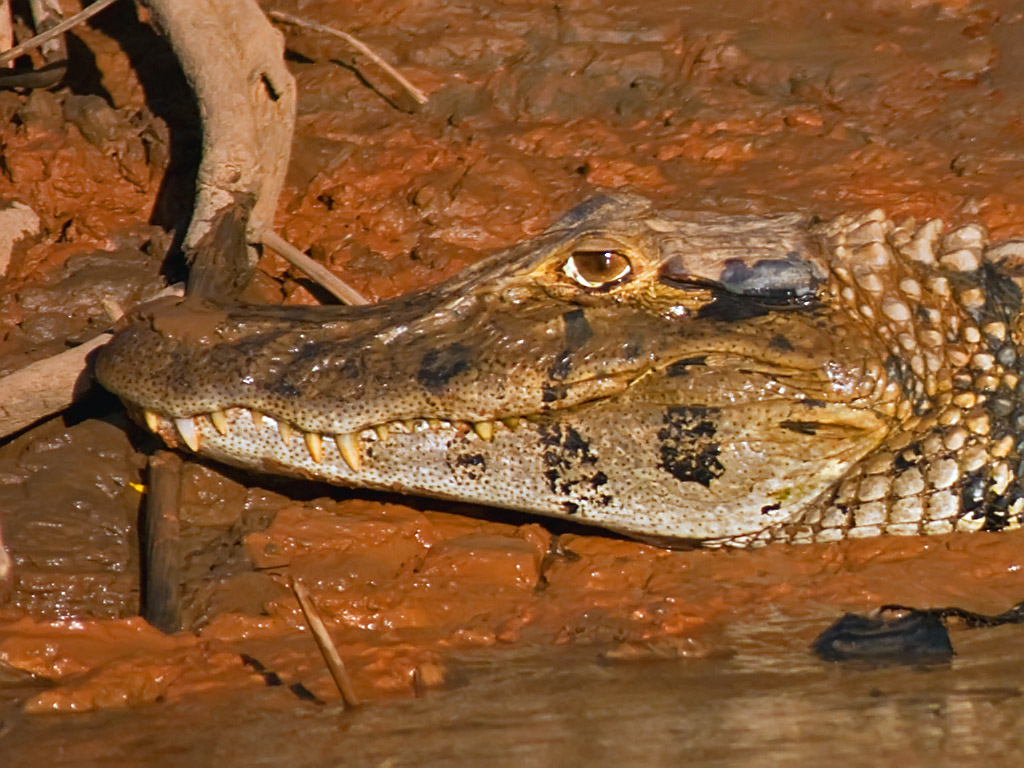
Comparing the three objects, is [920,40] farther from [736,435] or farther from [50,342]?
[50,342]

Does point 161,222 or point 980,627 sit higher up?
point 161,222

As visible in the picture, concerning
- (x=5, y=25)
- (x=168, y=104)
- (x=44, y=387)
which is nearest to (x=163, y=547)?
(x=44, y=387)

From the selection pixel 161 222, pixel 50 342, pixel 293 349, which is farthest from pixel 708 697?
pixel 161 222

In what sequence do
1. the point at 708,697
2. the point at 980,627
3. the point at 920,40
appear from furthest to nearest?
the point at 920,40, the point at 980,627, the point at 708,697

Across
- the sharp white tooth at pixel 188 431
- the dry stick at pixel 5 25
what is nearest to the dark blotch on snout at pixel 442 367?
the sharp white tooth at pixel 188 431

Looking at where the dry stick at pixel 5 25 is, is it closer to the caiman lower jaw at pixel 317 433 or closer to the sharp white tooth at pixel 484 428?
the caiman lower jaw at pixel 317 433

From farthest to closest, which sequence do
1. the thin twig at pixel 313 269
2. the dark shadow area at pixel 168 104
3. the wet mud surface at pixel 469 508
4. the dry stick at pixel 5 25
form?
the dry stick at pixel 5 25
the dark shadow area at pixel 168 104
the thin twig at pixel 313 269
the wet mud surface at pixel 469 508

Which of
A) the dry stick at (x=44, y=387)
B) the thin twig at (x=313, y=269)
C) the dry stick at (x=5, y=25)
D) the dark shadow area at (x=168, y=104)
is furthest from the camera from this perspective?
the dry stick at (x=5, y=25)

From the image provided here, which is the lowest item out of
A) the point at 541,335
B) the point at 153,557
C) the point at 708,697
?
the point at 708,697
